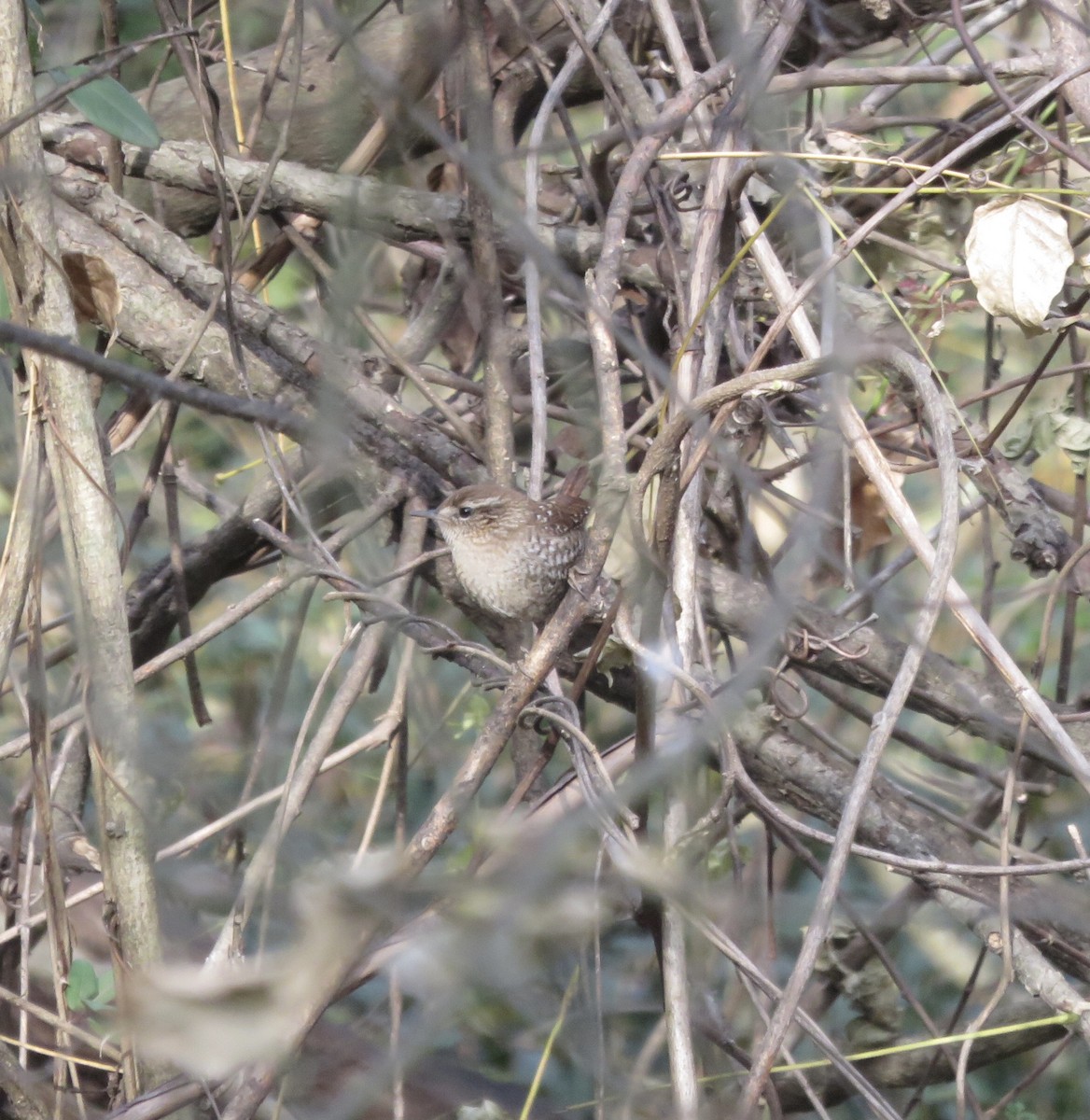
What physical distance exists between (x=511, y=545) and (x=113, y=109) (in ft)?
3.83

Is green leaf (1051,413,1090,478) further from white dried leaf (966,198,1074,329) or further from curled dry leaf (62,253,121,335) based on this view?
curled dry leaf (62,253,121,335)

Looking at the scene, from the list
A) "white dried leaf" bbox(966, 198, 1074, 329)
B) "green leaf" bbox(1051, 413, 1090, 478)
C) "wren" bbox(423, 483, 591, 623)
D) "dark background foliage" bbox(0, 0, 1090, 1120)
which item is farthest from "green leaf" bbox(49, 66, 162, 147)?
"green leaf" bbox(1051, 413, 1090, 478)

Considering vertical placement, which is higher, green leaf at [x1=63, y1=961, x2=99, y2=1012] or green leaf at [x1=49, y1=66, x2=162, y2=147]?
green leaf at [x1=49, y1=66, x2=162, y2=147]

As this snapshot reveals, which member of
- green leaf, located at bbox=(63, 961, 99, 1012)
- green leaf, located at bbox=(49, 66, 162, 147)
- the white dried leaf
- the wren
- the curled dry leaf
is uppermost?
green leaf, located at bbox=(49, 66, 162, 147)

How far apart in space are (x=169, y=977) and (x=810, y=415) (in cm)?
254

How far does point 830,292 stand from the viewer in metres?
1.80

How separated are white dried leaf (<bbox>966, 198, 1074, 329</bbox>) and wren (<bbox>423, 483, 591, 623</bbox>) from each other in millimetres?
1040

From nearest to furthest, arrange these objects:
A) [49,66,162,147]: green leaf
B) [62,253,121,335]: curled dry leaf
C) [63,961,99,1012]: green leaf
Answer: [49,66,162,147]: green leaf → [63,961,99,1012]: green leaf → [62,253,121,335]: curled dry leaf

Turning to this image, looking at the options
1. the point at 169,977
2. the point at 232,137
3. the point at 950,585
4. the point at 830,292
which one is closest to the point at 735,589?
the point at 950,585

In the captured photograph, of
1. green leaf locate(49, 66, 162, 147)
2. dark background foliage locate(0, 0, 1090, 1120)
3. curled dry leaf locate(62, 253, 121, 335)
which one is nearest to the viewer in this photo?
dark background foliage locate(0, 0, 1090, 1120)

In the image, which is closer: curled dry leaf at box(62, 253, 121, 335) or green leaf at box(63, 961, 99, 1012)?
green leaf at box(63, 961, 99, 1012)

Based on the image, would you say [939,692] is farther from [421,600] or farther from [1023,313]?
[421,600]

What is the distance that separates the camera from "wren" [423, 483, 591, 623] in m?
2.71

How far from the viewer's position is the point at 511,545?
8.77 ft
